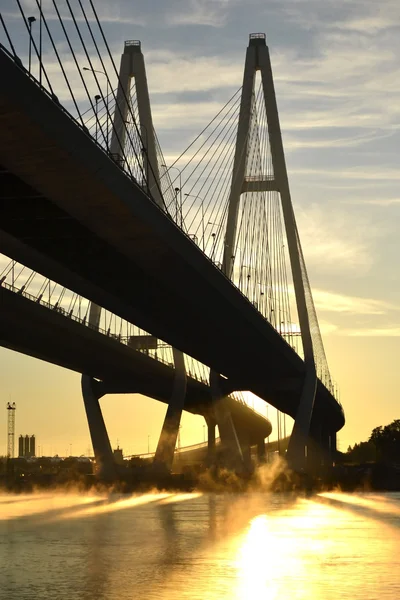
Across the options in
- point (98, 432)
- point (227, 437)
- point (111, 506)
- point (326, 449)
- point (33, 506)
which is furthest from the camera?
point (326, 449)

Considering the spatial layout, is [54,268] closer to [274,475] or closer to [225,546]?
[225,546]

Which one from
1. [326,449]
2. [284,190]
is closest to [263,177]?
[284,190]

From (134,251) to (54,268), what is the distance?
19.0ft

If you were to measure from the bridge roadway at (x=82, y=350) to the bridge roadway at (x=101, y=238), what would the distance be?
6.17 m

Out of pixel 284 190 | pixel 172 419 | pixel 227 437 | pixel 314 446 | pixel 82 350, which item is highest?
pixel 284 190

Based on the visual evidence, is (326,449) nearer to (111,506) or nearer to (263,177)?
(263,177)

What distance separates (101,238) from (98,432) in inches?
1899

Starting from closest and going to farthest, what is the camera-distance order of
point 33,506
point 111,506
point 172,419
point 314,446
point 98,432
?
point 111,506, point 33,506, point 98,432, point 172,419, point 314,446

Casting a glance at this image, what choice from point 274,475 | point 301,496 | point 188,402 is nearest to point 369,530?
point 301,496

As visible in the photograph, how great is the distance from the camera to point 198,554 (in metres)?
31.7

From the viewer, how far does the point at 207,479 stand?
297ft

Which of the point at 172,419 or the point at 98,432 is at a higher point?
the point at 172,419

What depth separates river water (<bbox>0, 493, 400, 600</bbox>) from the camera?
80.2 feet

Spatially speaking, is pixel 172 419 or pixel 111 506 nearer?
pixel 111 506
